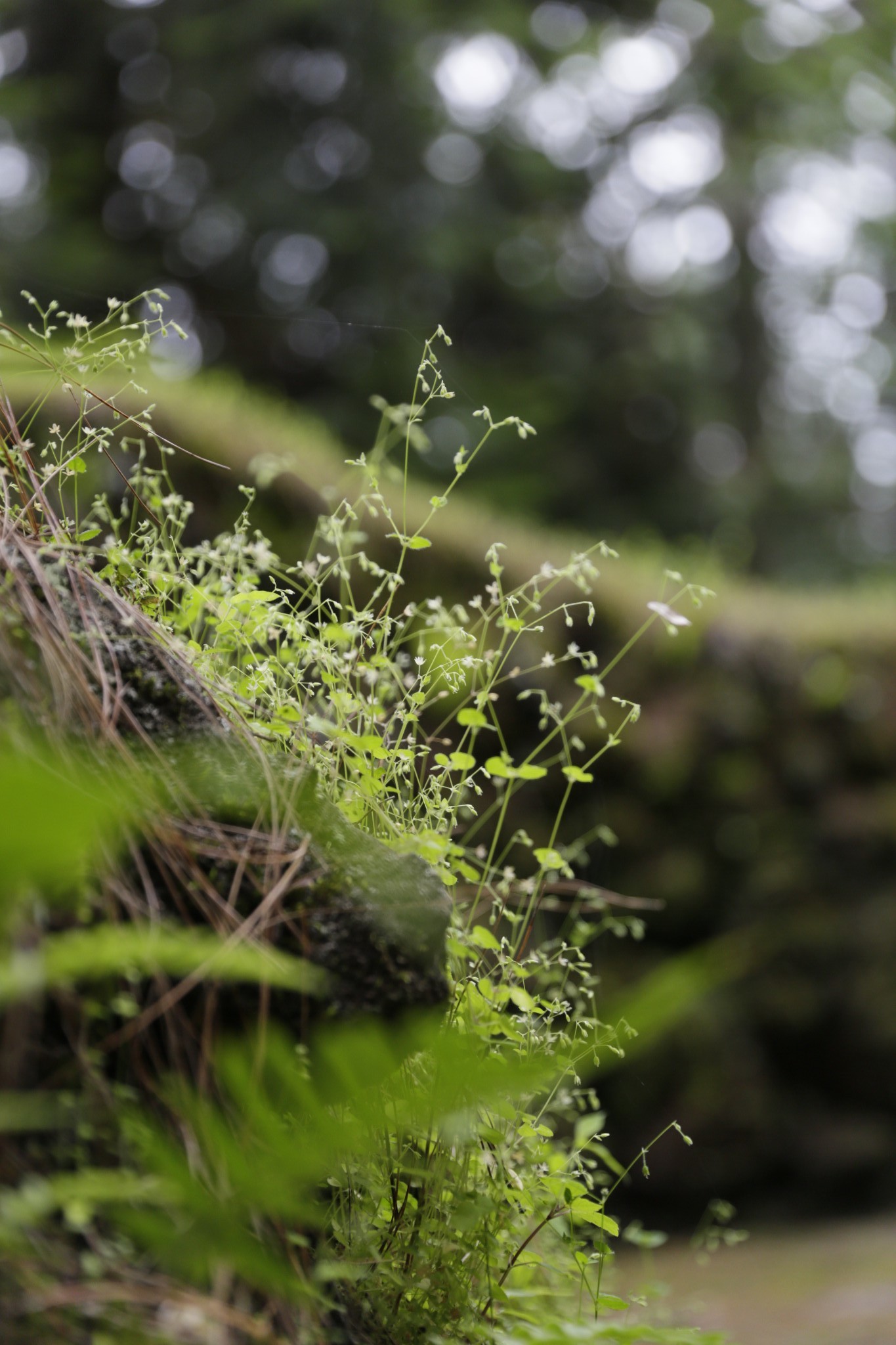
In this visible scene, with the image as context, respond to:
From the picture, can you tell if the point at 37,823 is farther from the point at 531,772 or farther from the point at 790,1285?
the point at 790,1285

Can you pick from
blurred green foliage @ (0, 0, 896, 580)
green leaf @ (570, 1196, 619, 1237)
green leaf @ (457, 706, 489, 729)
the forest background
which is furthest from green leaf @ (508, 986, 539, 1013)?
blurred green foliage @ (0, 0, 896, 580)

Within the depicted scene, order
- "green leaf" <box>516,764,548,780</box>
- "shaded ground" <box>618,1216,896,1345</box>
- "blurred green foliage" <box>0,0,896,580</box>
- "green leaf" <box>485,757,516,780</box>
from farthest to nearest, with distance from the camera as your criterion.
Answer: "blurred green foliage" <box>0,0,896,580</box>, "shaded ground" <box>618,1216,896,1345</box>, "green leaf" <box>485,757,516,780</box>, "green leaf" <box>516,764,548,780</box>

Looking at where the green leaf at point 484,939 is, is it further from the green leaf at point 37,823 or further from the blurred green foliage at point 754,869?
the blurred green foliage at point 754,869

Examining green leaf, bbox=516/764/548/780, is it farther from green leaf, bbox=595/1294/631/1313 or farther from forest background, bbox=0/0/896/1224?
forest background, bbox=0/0/896/1224

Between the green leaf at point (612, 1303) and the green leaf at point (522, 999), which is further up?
the green leaf at point (522, 999)

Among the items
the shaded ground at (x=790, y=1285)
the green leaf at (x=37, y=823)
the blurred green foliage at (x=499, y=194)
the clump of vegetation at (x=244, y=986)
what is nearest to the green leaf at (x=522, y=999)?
the clump of vegetation at (x=244, y=986)

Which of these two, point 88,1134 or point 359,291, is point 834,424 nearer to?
point 359,291
